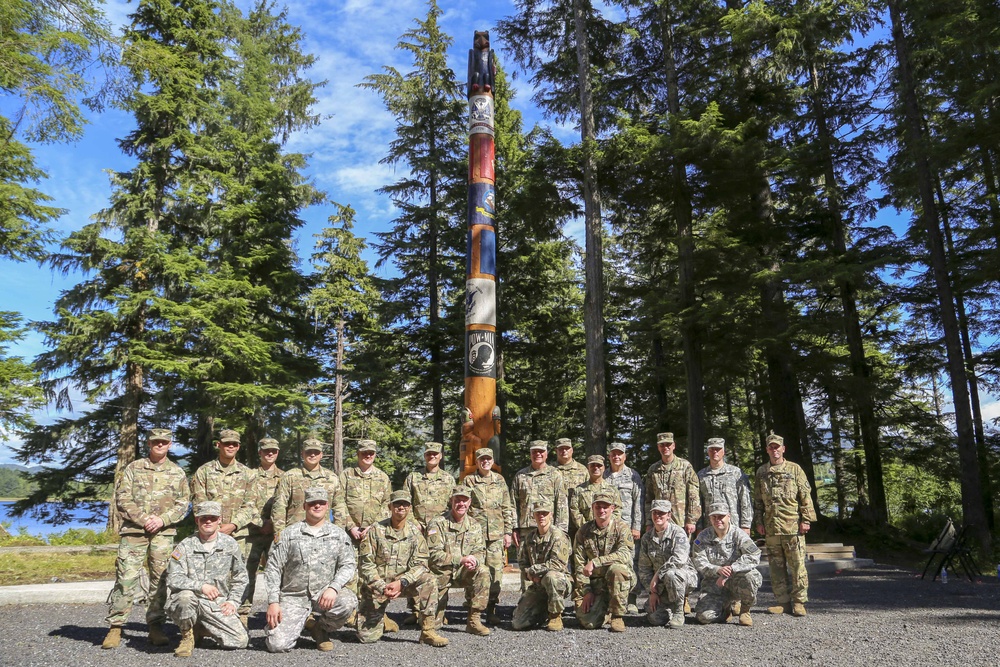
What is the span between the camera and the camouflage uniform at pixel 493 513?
289 inches

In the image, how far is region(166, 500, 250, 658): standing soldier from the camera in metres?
5.63

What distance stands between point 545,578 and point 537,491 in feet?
4.21

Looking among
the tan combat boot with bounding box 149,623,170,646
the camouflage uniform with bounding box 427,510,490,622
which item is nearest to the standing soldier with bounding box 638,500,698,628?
the camouflage uniform with bounding box 427,510,490,622

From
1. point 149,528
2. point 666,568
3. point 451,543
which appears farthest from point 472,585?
point 149,528

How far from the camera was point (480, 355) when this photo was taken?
37.1 feet

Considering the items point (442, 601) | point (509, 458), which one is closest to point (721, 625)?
point (442, 601)

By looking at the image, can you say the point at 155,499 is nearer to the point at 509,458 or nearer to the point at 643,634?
the point at 643,634

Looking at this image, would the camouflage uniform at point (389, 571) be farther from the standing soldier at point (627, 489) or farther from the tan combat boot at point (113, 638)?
the standing soldier at point (627, 489)

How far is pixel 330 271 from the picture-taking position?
918 inches

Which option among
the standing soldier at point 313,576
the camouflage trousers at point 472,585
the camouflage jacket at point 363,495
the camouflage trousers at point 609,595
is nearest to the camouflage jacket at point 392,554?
the camouflage trousers at point 472,585

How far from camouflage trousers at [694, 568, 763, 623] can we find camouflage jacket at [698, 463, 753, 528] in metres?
0.84

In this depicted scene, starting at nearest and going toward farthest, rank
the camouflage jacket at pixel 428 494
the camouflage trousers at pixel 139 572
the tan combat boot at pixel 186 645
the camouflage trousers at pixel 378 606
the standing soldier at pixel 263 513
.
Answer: the tan combat boot at pixel 186 645 < the camouflage trousers at pixel 139 572 < the camouflage trousers at pixel 378 606 < the standing soldier at pixel 263 513 < the camouflage jacket at pixel 428 494

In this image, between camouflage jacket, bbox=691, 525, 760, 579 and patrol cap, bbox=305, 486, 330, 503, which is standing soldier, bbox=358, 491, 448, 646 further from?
camouflage jacket, bbox=691, 525, 760, 579

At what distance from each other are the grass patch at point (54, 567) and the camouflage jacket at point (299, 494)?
4412mm
